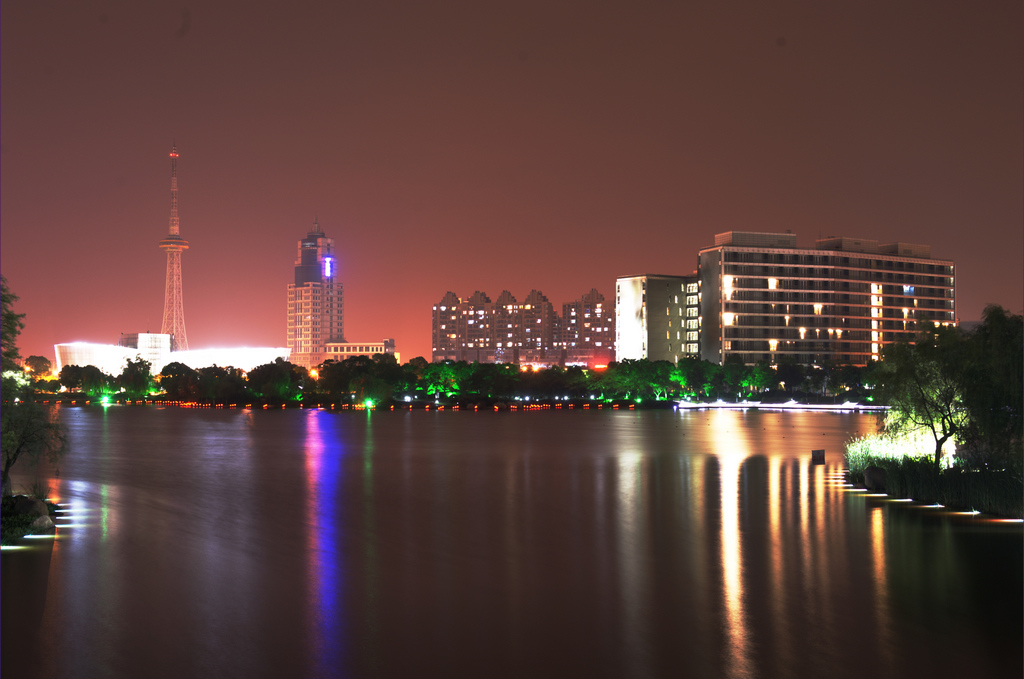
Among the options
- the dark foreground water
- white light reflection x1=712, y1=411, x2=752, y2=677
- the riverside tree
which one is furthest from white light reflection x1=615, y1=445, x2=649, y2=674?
the riverside tree

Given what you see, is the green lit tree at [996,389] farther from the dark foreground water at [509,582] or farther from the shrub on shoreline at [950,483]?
the dark foreground water at [509,582]

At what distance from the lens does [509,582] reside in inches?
801

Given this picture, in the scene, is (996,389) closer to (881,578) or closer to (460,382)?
(881,578)

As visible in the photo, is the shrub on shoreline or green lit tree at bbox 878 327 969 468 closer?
the shrub on shoreline

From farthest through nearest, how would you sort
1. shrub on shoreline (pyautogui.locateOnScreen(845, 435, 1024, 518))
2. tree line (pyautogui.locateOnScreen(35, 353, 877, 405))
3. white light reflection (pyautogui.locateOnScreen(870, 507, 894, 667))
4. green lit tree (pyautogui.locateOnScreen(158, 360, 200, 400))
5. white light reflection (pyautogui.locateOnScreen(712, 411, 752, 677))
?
green lit tree (pyautogui.locateOnScreen(158, 360, 200, 400)), tree line (pyautogui.locateOnScreen(35, 353, 877, 405)), shrub on shoreline (pyautogui.locateOnScreen(845, 435, 1024, 518)), white light reflection (pyautogui.locateOnScreen(870, 507, 894, 667)), white light reflection (pyautogui.locateOnScreen(712, 411, 752, 677))

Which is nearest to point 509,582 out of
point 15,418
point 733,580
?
point 733,580

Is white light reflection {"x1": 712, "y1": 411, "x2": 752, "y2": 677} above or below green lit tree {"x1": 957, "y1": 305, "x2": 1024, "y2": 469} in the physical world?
below

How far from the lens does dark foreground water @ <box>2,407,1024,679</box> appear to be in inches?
593

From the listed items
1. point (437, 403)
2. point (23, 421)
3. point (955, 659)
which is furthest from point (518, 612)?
point (437, 403)

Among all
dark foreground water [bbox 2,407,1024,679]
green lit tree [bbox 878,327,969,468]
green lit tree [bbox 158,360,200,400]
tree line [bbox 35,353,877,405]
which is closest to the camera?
dark foreground water [bbox 2,407,1024,679]

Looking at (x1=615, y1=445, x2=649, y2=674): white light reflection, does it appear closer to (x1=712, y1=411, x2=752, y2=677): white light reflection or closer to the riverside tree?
(x1=712, y1=411, x2=752, y2=677): white light reflection

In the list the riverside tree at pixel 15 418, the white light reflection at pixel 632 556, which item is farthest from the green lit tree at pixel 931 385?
the riverside tree at pixel 15 418

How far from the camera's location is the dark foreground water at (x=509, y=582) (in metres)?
15.1

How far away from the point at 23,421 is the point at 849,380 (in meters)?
160
